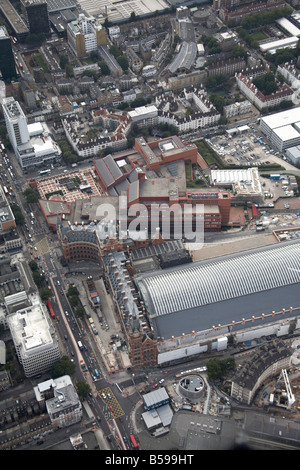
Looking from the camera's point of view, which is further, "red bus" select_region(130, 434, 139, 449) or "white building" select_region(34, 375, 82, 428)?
"white building" select_region(34, 375, 82, 428)

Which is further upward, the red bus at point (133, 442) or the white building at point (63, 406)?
the white building at point (63, 406)

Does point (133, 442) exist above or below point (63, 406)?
below

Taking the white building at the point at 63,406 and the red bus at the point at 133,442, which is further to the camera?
the white building at the point at 63,406

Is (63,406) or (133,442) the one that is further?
(133,442)

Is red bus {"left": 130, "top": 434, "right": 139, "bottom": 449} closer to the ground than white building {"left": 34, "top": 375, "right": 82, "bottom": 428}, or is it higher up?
closer to the ground
